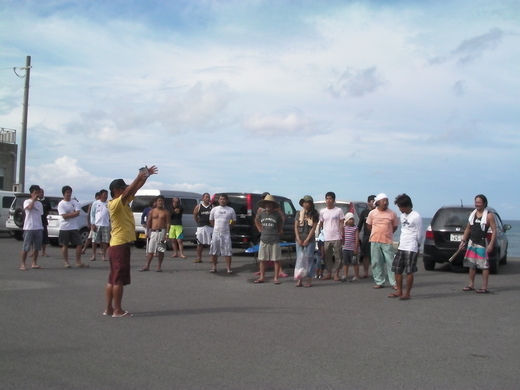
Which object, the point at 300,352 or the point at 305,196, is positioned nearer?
the point at 300,352

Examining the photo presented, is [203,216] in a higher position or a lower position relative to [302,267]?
higher

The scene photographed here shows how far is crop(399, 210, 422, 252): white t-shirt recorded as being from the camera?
989 centimetres

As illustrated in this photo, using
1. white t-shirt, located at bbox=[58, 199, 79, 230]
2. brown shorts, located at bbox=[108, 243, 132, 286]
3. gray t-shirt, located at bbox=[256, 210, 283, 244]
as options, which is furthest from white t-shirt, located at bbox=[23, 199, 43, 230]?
brown shorts, located at bbox=[108, 243, 132, 286]

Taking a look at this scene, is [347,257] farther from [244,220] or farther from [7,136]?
[7,136]

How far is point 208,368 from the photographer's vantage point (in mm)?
5410

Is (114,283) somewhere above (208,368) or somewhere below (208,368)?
above

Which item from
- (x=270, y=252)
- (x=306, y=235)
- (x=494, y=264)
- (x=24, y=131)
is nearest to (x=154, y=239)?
(x=270, y=252)

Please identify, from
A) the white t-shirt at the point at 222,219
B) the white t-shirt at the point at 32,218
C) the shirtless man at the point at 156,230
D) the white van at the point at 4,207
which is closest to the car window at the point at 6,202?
the white van at the point at 4,207

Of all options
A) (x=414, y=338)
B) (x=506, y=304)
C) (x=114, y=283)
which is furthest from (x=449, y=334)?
(x=114, y=283)

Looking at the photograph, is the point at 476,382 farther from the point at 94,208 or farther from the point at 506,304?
the point at 94,208

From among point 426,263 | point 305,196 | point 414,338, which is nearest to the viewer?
point 414,338

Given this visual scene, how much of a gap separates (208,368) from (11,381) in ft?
5.59

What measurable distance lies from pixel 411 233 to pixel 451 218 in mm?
4691

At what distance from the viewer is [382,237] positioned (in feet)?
36.4
